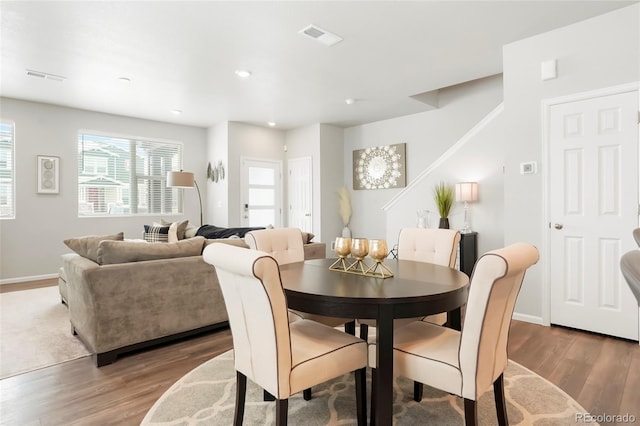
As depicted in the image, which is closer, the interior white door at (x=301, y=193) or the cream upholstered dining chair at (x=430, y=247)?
the cream upholstered dining chair at (x=430, y=247)

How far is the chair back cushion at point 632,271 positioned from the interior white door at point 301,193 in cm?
628

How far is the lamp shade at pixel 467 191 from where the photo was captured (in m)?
4.33

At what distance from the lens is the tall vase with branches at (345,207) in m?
7.00

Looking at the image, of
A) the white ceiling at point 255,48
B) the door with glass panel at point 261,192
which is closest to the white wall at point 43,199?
the white ceiling at point 255,48

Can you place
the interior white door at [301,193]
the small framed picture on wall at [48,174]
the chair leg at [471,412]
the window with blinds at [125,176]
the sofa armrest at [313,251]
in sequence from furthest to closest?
the interior white door at [301,193]
the window with blinds at [125,176]
the small framed picture on wall at [48,174]
the sofa armrest at [313,251]
the chair leg at [471,412]

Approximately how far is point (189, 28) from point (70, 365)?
280 cm

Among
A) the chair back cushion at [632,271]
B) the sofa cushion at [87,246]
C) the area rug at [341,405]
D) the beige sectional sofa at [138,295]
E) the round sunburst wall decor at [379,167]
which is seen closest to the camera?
the chair back cushion at [632,271]

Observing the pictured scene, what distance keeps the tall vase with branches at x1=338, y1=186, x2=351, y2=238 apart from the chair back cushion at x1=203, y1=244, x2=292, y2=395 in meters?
5.45

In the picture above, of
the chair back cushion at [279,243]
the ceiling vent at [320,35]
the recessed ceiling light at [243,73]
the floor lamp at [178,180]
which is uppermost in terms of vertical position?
the recessed ceiling light at [243,73]

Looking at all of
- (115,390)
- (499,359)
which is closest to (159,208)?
(115,390)

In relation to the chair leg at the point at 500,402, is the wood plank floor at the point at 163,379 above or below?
below

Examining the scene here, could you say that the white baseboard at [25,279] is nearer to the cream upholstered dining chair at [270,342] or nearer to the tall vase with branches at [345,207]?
the tall vase with branches at [345,207]

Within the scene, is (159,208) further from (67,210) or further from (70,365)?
(70,365)

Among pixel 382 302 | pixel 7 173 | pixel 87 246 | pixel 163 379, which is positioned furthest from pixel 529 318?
pixel 7 173
